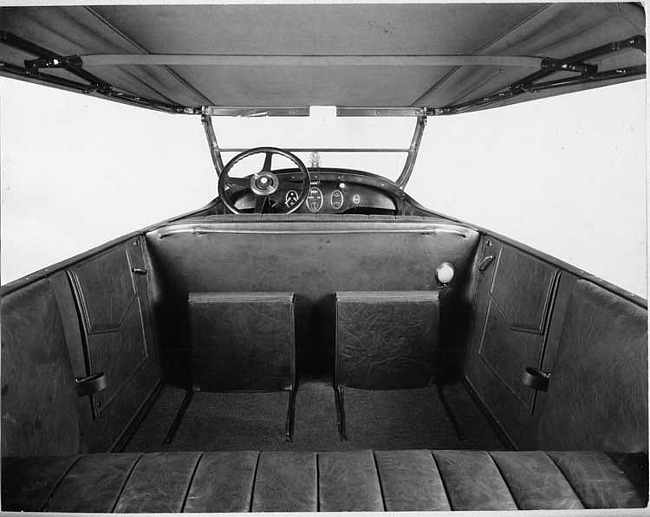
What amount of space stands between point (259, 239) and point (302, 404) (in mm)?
553

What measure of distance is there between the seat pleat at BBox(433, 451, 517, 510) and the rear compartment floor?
0.72 metres

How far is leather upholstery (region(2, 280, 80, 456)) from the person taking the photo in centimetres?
103

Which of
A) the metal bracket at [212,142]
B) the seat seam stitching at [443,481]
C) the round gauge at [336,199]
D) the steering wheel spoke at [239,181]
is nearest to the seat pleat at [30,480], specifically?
the seat seam stitching at [443,481]

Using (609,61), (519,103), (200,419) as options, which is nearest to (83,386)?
(200,419)

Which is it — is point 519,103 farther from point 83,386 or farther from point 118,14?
point 83,386

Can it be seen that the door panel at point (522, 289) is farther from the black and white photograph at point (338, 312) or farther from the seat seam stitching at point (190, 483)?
the seat seam stitching at point (190, 483)

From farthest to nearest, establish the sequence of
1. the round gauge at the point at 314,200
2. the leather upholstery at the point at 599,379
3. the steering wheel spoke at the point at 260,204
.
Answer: the round gauge at the point at 314,200 → the steering wheel spoke at the point at 260,204 → the leather upholstery at the point at 599,379

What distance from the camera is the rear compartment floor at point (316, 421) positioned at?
1.67m

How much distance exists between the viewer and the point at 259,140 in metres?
2.88

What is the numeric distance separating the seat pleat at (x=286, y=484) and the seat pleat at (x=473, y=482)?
8.1 inches

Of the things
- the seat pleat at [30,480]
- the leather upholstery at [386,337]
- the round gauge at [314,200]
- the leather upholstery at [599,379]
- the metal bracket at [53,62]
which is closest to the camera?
the seat pleat at [30,480]

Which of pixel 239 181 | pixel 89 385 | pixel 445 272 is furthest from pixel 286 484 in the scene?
pixel 239 181

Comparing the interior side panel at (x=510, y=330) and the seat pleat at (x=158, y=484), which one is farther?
the interior side panel at (x=510, y=330)

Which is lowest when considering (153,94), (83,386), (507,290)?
(83,386)
